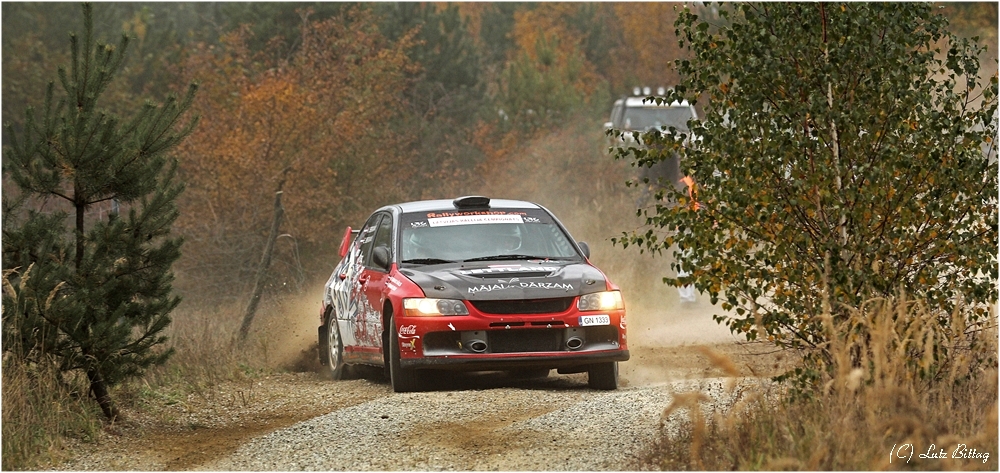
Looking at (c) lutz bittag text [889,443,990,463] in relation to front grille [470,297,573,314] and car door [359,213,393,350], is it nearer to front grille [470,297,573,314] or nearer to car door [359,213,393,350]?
front grille [470,297,573,314]

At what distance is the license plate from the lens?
10.5 metres

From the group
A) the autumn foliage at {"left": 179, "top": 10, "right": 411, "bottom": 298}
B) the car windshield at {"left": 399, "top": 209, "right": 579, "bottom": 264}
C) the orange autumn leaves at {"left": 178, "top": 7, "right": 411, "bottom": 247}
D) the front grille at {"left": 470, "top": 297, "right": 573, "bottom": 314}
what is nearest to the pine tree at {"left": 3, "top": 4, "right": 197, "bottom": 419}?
the front grille at {"left": 470, "top": 297, "right": 573, "bottom": 314}

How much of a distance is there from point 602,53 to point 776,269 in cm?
6188

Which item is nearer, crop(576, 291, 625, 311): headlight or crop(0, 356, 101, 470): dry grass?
crop(0, 356, 101, 470): dry grass

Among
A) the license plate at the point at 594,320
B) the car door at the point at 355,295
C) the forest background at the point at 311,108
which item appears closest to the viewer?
the license plate at the point at 594,320

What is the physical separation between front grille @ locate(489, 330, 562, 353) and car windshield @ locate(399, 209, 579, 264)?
1183 mm

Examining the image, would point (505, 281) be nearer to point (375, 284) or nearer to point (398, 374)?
point (398, 374)

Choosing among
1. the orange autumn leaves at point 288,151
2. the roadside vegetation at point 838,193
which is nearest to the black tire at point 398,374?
the roadside vegetation at point 838,193

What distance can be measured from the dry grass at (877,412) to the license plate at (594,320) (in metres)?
2.81

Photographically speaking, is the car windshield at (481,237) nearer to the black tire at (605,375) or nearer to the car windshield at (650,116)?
the black tire at (605,375)

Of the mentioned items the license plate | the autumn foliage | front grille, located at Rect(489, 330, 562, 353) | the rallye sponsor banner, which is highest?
the autumn foliage

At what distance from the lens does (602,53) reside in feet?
225

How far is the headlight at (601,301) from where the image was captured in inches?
416

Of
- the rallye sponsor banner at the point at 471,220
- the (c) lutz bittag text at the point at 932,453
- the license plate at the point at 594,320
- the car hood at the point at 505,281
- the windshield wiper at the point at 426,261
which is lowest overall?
the (c) lutz bittag text at the point at 932,453
